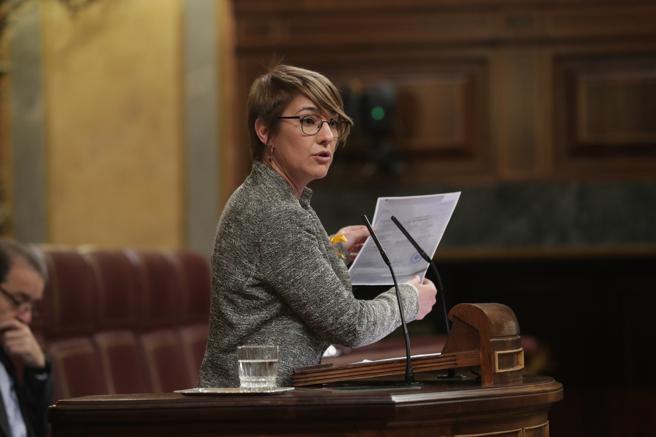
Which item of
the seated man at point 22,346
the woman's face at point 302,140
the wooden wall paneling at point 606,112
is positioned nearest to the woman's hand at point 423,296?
the woman's face at point 302,140

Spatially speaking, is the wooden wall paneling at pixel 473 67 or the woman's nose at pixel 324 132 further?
the wooden wall paneling at pixel 473 67

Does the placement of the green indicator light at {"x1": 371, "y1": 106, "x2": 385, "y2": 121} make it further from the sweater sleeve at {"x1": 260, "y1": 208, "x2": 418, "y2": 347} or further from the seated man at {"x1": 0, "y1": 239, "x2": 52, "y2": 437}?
the sweater sleeve at {"x1": 260, "y1": 208, "x2": 418, "y2": 347}

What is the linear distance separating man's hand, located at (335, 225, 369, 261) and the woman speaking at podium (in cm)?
19

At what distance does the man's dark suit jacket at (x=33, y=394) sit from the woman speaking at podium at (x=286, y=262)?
115 centimetres

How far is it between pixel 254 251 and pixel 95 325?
217 centimetres

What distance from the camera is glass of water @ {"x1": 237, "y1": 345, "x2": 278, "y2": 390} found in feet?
6.77

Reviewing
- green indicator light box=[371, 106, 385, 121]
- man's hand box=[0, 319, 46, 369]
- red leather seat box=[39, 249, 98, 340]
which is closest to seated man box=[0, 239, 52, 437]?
man's hand box=[0, 319, 46, 369]

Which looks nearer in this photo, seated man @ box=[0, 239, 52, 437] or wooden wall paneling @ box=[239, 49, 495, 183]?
seated man @ box=[0, 239, 52, 437]

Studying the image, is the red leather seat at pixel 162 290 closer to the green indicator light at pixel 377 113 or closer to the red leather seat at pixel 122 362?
the red leather seat at pixel 122 362

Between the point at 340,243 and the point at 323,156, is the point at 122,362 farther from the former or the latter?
the point at 323,156

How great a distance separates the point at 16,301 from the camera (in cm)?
329

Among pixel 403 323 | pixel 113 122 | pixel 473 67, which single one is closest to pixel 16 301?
pixel 403 323

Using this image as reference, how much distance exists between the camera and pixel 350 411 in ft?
6.35

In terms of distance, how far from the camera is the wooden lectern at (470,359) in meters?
2.14
